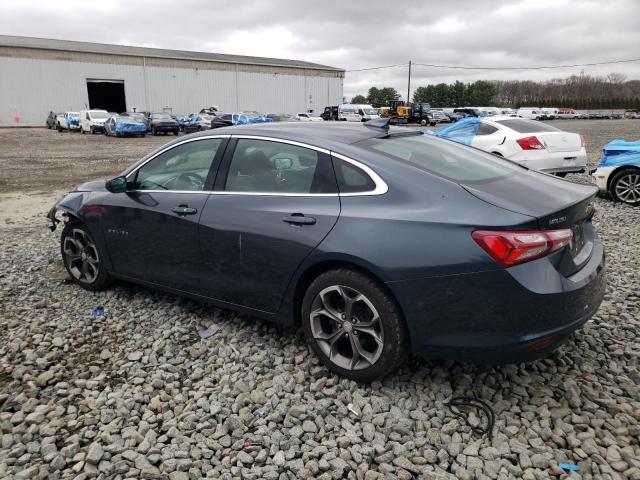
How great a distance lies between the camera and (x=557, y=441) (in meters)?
2.72

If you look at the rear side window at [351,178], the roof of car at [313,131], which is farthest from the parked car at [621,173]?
the rear side window at [351,178]

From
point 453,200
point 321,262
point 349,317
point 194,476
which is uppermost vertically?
point 453,200

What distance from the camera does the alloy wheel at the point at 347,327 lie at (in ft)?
10.1

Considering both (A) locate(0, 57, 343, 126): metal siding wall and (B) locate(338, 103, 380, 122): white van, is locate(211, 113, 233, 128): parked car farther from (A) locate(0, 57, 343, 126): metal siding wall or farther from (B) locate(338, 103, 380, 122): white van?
(A) locate(0, 57, 343, 126): metal siding wall

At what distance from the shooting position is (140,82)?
4944 cm

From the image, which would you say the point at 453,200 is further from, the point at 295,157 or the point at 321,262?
the point at 295,157

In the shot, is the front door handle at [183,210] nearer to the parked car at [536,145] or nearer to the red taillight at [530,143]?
the parked car at [536,145]

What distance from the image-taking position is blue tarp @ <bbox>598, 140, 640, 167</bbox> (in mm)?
8602

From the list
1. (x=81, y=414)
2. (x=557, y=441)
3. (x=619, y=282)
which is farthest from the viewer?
(x=619, y=282)

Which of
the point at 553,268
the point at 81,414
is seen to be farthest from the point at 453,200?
the point at 81,414

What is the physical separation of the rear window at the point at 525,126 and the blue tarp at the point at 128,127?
2546 cm

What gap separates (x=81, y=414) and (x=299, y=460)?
1350 millimetres

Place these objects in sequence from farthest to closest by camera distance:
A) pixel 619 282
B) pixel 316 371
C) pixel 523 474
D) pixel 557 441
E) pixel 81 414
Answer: pixel 619 282 < pixel 316 371 < pixel 81 414 < pixel 557 441 < pixel 523 474

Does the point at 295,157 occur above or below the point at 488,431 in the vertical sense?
above
